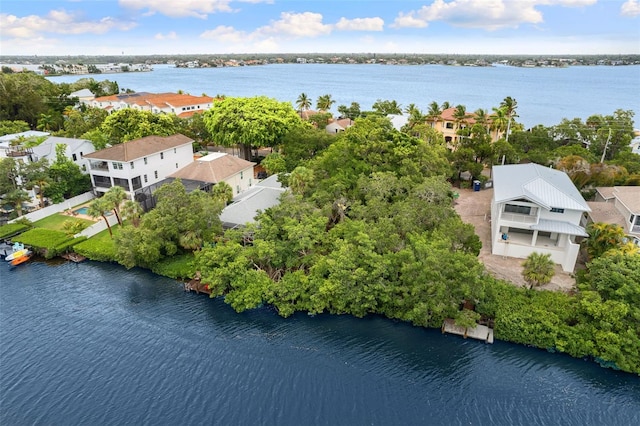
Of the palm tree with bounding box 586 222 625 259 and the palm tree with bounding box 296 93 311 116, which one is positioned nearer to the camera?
the palm tree with bounding box 586 222 625 259

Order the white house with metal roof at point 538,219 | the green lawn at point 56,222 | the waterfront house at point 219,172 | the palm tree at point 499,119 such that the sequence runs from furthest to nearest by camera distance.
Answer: the palm tree at point 499,119 < the waterfront house at point 219,172 < the green lawn at point 56,222 < the white house with metal roof at point 538,219

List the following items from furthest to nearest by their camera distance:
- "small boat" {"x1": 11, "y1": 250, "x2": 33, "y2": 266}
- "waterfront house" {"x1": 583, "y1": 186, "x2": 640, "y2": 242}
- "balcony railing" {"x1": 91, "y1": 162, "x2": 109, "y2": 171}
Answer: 1. "balcony railing" {"x1": 91, "y1": 162, "x2": 109, "y2": 171}
2. "small boat" {"x1": 11, "y1": 250, "x2": 33, "y2": 266}
3. "waterfront house" {"x1": 583, "y1": 186, "x2": 640, "y2": 242}

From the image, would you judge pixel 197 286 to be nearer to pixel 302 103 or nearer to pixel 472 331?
pixel 472 331

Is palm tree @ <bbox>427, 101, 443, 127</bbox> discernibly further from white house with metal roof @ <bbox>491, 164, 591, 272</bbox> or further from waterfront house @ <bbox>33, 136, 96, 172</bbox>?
waterfront house @ <bbox>33, 136, 96, 172</bbox>

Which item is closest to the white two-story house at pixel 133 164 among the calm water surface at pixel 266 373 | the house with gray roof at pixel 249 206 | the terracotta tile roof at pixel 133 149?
the terracotta tile roof at pixel 133 149

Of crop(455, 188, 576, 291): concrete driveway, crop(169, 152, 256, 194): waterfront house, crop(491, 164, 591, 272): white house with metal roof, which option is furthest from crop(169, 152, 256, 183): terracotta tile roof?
crop(491, 164, 591, 272): white house with metal roof

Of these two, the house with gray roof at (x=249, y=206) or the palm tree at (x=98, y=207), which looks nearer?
the palm tree at (x=98, y=207)

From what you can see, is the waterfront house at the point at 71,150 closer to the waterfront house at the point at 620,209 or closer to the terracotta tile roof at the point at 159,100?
the terracotta tile roof at the point at 159,100

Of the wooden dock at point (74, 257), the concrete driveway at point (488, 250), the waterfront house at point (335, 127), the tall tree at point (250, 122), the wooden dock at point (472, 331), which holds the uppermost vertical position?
the tall tree at point (250, 122)
